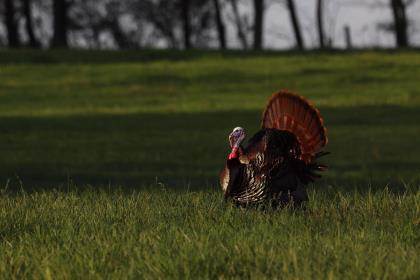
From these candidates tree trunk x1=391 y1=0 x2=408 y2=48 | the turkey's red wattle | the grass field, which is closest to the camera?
the grass field

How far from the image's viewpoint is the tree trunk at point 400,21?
52188 millimetres

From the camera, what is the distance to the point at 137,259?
21.7 ft

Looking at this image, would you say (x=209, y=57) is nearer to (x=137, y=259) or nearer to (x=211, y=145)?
(x=211, y=145)

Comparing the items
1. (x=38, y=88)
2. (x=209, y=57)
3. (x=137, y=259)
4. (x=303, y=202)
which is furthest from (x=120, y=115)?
(x=137, y=259)

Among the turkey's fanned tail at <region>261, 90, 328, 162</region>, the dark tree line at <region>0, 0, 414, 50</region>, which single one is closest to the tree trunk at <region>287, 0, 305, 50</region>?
the dark tree line at <region>0, 0, 414, 50</region>

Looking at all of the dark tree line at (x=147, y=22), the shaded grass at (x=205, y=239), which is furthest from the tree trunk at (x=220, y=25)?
the shaded grass at (x=205, y=239)

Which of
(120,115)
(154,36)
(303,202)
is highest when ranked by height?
(303,202)

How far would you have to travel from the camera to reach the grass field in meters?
6.46

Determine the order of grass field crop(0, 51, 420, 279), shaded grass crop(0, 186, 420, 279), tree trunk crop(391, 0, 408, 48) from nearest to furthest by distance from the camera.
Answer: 1. shaded grass crop(0, 186, 420, 279)
2. grass field crop(0, 51, 420, 279)
3. tree trunk crop(391, 0, 408, 48)

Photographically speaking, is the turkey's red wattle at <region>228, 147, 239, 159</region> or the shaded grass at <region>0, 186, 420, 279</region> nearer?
the shaded grass at <region>0, 186, 420, 279</region>

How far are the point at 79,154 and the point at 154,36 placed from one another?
1785 inches

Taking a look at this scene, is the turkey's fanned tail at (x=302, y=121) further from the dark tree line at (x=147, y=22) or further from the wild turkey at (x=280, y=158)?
the dark tree line at (x=147, y=22)

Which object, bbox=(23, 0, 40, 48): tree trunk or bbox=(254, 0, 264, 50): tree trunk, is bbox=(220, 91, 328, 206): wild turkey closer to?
bbox=(254, 0, 264, 50): tree trunk

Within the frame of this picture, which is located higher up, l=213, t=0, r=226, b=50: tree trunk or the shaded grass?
the shaded grass
